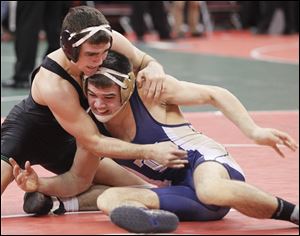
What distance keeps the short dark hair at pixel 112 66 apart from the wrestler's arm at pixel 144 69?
0.35ft

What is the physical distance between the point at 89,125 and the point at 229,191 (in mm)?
778

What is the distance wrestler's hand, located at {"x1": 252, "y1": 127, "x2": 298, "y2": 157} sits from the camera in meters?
4.69

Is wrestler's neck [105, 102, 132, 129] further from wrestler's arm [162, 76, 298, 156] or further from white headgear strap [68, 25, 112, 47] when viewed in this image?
white headgear strap [68, 25, 112, 47]

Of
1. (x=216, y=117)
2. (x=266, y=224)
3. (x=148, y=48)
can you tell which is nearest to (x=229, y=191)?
(x=266, y=224)

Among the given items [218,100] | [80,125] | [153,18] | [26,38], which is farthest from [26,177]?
[153,18]

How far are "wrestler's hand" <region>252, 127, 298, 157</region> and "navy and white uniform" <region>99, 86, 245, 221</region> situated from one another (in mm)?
274

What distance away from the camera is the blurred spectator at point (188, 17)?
1756 centimetres

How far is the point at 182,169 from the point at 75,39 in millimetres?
869

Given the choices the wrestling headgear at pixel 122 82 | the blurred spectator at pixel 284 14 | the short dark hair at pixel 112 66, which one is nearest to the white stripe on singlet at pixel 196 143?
the wrestling headgear at pixel 122 82

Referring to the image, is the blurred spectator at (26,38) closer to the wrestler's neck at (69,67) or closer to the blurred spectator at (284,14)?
the wrestler's neck at (69,67)

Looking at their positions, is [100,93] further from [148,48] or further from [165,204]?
[148,48]

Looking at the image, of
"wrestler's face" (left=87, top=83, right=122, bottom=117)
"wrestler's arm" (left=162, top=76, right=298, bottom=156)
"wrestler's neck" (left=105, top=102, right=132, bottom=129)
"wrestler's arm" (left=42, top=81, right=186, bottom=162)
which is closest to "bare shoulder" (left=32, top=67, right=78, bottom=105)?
"wrestler's arm" (left=42, top=81, right=186, bottom=162)

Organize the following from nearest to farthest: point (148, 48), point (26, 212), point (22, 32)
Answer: point (26, 212) < point (22, 32) < point (148, 48)

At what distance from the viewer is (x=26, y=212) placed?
523 centimetres
